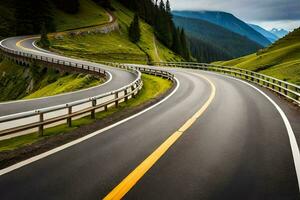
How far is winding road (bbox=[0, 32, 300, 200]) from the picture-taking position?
241 inches

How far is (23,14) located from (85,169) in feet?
287

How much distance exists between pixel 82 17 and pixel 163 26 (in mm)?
31132

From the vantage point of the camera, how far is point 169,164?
7.70m

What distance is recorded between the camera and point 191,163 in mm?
7793

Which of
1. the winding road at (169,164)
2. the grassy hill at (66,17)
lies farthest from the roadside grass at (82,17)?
the winding road at (169,164)

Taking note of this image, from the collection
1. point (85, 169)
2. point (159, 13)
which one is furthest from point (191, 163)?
point (159, 13)

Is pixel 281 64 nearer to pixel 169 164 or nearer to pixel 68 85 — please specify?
pixel 68 85

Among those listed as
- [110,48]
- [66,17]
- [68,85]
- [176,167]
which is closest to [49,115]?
[176,167]

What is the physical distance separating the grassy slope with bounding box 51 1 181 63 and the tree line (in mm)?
11056

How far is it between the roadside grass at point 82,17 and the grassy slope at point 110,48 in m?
7.72

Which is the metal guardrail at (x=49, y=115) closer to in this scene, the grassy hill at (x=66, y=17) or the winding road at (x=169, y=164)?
the winding road at (x=169, y=164)

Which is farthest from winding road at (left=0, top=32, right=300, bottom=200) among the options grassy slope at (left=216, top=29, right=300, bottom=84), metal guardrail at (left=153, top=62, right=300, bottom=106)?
grassy slope at (left=216, top=29, right=300, bottom=84)

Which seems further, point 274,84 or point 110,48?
point 110,48

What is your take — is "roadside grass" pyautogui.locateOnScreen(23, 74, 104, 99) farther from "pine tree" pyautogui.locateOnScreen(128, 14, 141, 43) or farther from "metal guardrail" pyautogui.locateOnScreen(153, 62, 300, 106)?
"pine tree" pyautogui.locateOnScreen(128, 14, 141, 43)
